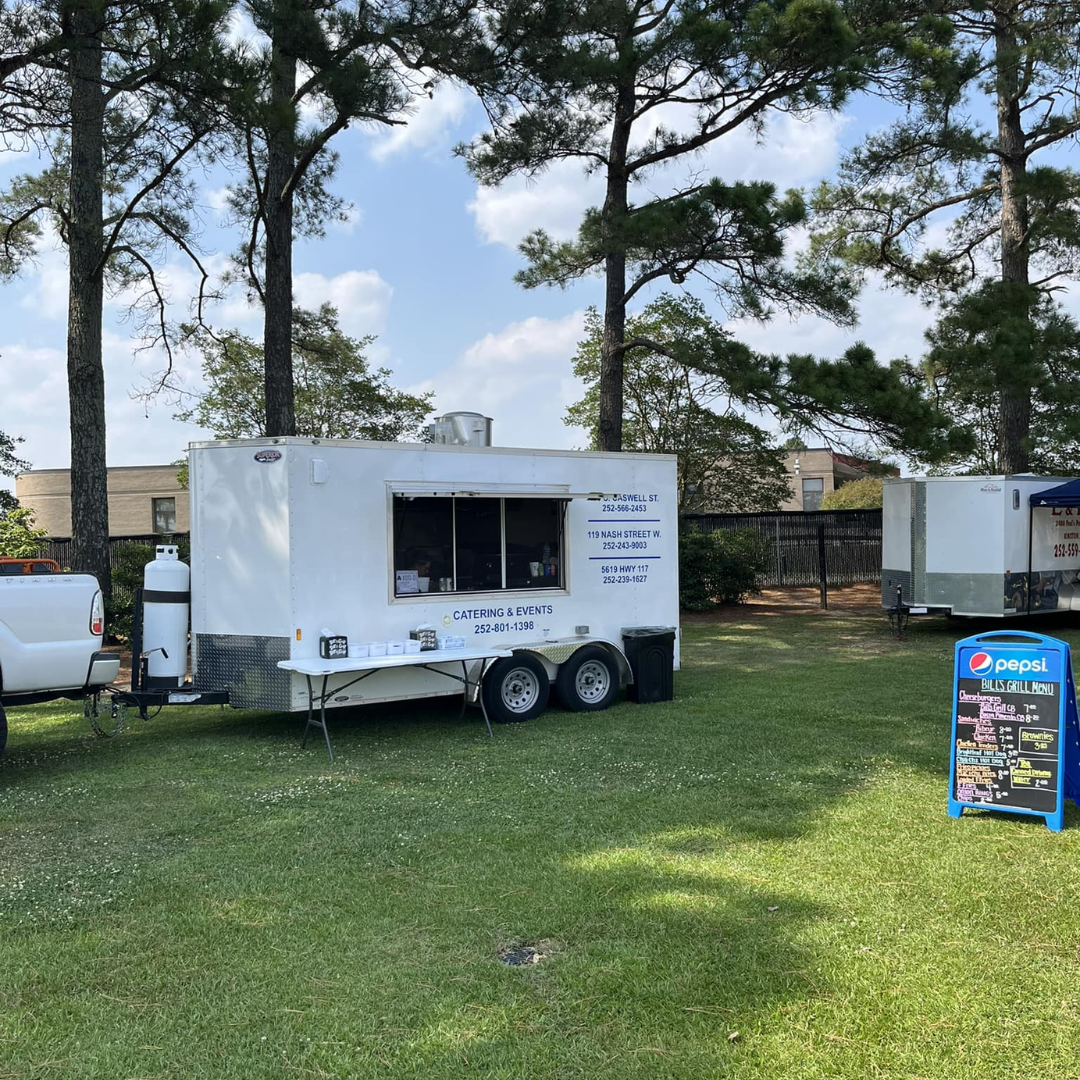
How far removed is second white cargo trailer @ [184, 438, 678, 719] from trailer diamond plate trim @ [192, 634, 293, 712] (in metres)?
0.01

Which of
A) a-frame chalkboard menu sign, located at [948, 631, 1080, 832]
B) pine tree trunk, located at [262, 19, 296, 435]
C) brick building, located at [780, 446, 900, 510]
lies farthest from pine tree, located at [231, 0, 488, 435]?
brick building, located at [780, 446, 900, 510]

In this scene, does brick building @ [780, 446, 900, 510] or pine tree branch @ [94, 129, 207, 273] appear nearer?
pine tree branch @ [94, 129, 207, 273]

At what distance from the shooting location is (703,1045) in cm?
324

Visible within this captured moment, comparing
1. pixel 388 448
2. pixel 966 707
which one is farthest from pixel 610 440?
pixel 966 707

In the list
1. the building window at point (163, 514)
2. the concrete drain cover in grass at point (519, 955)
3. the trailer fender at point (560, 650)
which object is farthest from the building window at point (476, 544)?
the building window at point (163, 514)

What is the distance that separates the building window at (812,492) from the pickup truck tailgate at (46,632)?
3337cm

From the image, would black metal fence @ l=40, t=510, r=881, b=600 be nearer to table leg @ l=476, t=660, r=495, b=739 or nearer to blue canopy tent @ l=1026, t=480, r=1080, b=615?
blue canopy tent @ l=1026, t=480, r=1080, b=615

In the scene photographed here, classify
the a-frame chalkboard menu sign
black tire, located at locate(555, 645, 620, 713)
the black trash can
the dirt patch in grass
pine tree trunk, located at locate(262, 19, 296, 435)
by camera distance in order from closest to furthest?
the a-frame chalkboard menu sign < black tire, located at locate(555, 645, 620, 713) < the black trash can < pine tree trunk, located at locate(262, 19, 296, 435) < the dirt patch in grass

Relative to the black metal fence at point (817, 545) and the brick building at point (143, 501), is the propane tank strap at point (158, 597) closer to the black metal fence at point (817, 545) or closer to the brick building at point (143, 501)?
the black metal fence at point (817, 545)

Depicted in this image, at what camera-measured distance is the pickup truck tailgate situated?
6738mm

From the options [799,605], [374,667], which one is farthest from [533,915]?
[799,605]

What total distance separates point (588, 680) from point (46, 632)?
4836 mm

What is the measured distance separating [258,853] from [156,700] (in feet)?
10.1

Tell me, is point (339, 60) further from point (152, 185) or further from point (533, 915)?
point (533, 915)
